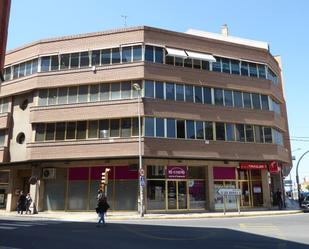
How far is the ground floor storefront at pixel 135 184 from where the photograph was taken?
29.2 m

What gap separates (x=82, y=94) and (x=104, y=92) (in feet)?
6.27

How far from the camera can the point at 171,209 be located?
96.5 ft

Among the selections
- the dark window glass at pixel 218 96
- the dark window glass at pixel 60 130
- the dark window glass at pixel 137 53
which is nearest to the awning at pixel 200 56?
the dark window glass at pixel 218 96

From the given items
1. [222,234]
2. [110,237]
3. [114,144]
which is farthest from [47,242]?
[114,144]

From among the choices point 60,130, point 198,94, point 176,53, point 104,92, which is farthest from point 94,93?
point 198,94

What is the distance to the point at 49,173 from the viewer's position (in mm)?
31031

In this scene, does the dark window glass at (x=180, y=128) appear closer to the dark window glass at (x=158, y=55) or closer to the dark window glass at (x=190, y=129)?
→ the dark window glass at (x=190, y=129)

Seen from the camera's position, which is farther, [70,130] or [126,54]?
[126,54]

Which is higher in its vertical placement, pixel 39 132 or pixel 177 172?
pixel 39 132

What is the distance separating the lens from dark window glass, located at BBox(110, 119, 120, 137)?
96.3 feet

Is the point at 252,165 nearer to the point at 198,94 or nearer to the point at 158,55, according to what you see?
the point at 198,94

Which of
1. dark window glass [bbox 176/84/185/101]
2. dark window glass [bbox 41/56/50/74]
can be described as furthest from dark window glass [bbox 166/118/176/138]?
dark window glass [bbox 41/56/50/74]

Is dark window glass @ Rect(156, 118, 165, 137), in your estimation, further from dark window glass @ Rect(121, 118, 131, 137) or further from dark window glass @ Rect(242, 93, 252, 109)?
dark window glass @ Rect(242, 93, 252, 109)

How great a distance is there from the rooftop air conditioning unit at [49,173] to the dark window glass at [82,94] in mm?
6167
